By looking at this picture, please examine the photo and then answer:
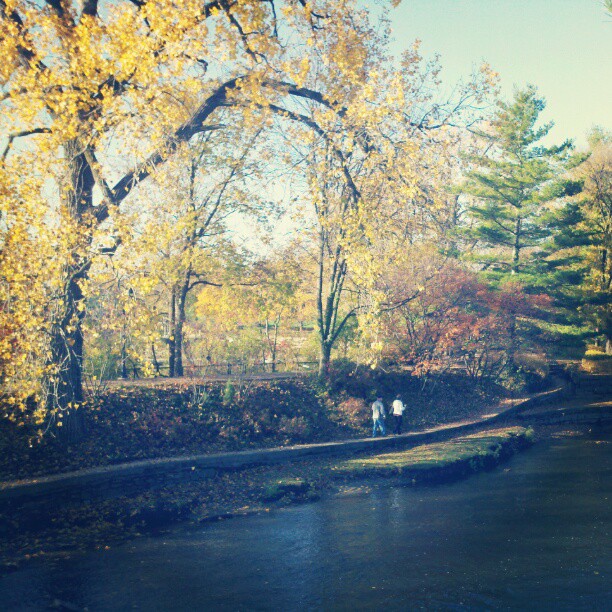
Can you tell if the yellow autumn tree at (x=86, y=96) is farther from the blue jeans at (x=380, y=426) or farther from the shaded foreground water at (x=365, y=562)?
the blue jeans at (x=380, y=426)

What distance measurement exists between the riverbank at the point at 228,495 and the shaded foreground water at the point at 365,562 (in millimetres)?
673

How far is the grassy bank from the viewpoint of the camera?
13062mm

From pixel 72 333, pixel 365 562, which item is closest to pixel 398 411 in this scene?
pixel 365 562

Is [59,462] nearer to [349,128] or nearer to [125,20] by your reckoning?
[125,20]

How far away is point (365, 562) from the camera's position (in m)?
9.63

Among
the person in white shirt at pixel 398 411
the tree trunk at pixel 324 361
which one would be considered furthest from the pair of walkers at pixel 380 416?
the tree trunk at pixel 324 361

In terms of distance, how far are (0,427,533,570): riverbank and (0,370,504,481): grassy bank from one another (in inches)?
47.9

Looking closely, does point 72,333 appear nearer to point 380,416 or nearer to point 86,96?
point 86,96

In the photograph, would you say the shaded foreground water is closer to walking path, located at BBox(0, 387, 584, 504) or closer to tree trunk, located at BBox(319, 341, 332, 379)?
walking path, located at BBox(0, 387, 584, 504)

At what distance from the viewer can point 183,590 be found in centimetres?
846

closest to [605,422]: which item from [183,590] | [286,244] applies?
[286,244]

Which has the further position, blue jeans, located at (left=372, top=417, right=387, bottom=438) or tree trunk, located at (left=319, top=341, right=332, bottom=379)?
tree trunk, located at (left=319, top=341, right=332, bottom=379)

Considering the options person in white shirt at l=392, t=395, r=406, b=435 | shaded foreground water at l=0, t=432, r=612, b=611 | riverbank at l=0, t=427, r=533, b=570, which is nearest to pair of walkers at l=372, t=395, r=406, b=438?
person in white shirt at l=392, t=395, r=406, b=435

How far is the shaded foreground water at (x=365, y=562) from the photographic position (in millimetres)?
8203
